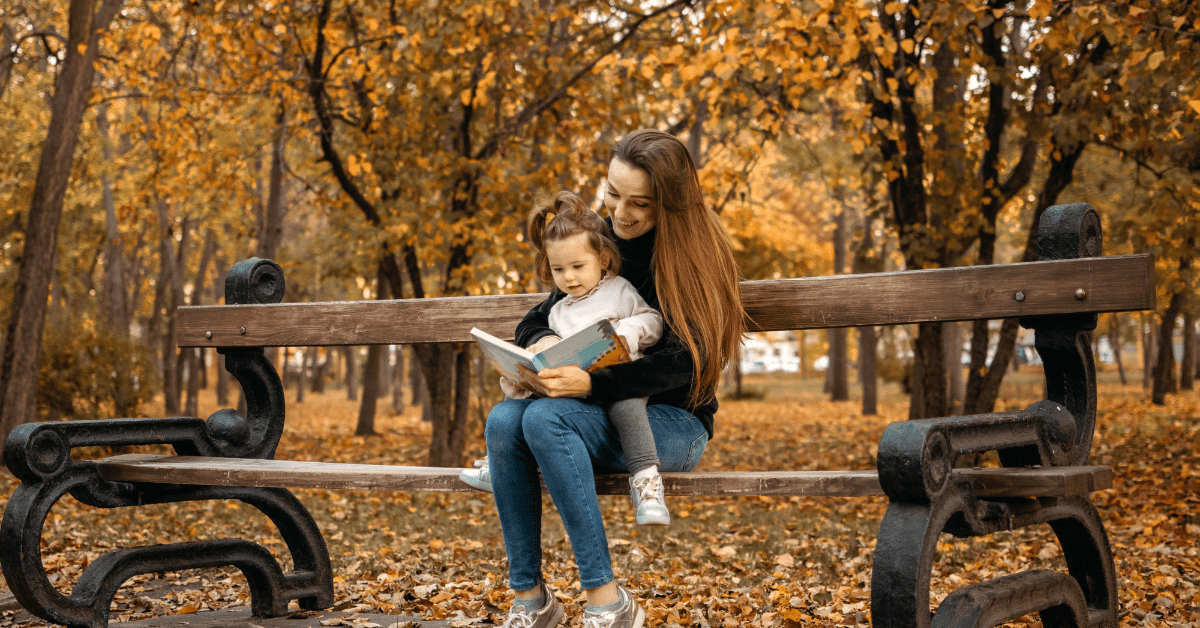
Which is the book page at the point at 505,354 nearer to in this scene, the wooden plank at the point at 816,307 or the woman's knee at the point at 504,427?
the woman's knee at the point at 504,427

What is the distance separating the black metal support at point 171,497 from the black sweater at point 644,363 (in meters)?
1.34

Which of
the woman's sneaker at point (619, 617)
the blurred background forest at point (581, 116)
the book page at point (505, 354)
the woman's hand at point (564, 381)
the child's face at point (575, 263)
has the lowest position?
the woman's sneaker at point (619, 617)

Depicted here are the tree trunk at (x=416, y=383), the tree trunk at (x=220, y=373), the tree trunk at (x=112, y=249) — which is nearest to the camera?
the tree trunk at (x=112, y=249)

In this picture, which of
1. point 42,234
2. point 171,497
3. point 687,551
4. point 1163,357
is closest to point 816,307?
point 171,497

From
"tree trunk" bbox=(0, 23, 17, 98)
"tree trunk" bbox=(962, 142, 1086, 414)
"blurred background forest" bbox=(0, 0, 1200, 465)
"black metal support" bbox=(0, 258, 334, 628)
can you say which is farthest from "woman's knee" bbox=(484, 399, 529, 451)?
"tree trunk" bbox=(0, 23, 17, 98)

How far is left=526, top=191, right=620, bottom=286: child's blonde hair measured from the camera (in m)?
2.77

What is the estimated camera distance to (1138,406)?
1761cm

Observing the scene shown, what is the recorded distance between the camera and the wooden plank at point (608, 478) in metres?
2.17

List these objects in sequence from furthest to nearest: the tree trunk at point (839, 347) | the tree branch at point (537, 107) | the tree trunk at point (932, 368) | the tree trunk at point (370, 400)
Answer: the tree trunk at point (839, 347) → the tree trunk at point (370, 400) → the tree branch at point (537, 107) → the tree trunk at point (932, 368)

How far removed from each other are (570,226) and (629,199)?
23 cm

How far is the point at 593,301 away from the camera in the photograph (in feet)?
9.29

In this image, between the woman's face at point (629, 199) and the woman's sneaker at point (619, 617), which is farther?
the woman's face at point (629, 199)

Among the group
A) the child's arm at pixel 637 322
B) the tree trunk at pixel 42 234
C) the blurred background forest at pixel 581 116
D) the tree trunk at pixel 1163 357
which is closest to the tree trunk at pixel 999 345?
the blurred background forest at pixel 581 116

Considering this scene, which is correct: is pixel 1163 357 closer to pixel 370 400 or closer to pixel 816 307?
pixel 370 400
